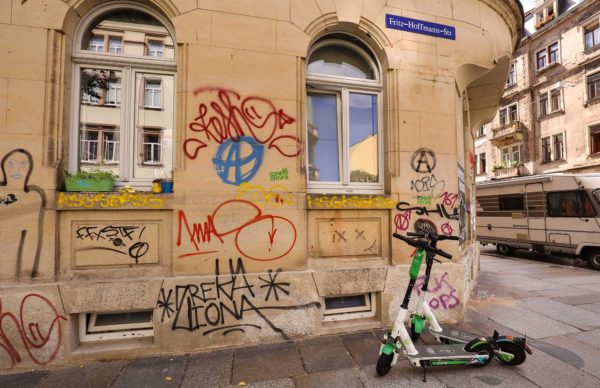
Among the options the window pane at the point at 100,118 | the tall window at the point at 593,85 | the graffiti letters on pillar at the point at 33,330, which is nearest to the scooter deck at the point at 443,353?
the graffiti letters on pillar at the point at 33,330

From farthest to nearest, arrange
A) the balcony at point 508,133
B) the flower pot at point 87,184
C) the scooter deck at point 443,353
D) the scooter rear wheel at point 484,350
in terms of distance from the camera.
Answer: the balcony at point 508,133, the flower pot at point 87,184, the scooter rear wheel at point 484,350, the scooter deck at point 443,353

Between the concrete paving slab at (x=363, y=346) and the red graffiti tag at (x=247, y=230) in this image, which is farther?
the red graffiti tag at (x=247, y=230)

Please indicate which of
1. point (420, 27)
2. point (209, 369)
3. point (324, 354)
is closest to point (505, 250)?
point (420, 27)

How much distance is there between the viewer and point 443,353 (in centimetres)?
311

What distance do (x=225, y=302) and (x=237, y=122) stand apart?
92.8 inches

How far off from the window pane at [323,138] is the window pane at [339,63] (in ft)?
1.46

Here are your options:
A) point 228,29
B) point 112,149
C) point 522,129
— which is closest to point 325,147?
point 228,29

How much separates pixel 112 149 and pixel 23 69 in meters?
1.26

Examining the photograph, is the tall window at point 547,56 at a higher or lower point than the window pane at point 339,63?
higher

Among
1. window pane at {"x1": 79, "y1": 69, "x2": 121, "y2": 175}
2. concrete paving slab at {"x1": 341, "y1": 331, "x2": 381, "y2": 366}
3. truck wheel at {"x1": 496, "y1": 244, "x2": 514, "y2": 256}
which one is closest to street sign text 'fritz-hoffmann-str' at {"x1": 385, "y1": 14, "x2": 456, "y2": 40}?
window pane at {"x1": 79, "y1": 69, "x2": 121, "y2": 175}

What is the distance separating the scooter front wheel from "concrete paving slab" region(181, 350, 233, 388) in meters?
1.55

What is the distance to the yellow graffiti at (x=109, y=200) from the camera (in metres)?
3.51

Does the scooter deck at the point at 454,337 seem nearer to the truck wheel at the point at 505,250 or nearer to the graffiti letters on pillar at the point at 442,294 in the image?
the graffiti letters on pillar at the point at 442,294

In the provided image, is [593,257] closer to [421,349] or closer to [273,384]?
[421,349]
